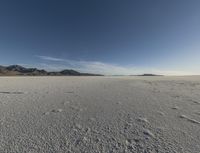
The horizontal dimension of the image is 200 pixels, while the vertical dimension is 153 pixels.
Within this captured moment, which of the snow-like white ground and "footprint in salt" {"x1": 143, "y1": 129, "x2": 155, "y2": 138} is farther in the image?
"footprint in salt" {"x1": 143, "y1": 129, "x2": 155, "y2": 138}

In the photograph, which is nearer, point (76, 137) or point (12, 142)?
point (12, 142)

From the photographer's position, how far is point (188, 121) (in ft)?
9.84

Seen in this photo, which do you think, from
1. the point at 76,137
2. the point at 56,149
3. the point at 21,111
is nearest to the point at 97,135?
the point at 76,137

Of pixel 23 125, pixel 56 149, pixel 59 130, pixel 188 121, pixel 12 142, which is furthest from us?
pixel 188 121

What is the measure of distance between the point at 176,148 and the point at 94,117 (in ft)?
6.18

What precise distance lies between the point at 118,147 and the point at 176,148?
Result: 938mm

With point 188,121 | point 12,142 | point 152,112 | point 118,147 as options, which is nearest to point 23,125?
point 12,142

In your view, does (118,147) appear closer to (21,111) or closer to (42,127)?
(42,127)

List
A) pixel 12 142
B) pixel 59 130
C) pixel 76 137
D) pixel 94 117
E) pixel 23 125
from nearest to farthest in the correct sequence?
pixel 12 142
pixel 76 137
pixel 59 130
pixel 23 125
pixel 94 117

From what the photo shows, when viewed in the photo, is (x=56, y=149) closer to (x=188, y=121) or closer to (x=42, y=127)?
(x=42, y=127)

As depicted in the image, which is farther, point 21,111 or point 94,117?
point 21,111

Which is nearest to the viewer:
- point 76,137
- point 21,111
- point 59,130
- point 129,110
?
point 76,137

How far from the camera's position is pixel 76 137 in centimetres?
226

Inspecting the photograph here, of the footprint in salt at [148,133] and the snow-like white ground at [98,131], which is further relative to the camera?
the footprint in salt at [148,133]
